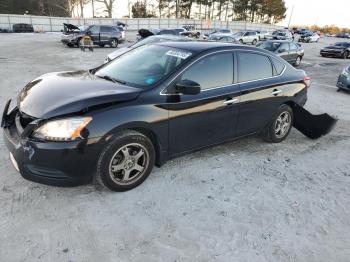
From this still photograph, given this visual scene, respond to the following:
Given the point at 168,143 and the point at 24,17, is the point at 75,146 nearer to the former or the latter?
the point at 168,143

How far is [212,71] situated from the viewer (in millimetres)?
4152

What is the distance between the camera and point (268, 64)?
4.99 meters

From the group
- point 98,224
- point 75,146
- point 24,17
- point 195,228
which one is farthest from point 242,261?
point 24,17

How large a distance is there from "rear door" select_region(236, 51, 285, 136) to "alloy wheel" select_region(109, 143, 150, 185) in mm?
1631

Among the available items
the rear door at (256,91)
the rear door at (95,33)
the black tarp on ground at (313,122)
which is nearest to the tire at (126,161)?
the rear door at (256,91)

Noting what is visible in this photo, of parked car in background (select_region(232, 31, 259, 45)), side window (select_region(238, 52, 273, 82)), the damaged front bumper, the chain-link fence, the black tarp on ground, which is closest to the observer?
the damaged front bumper

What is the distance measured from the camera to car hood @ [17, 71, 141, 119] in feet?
10.6

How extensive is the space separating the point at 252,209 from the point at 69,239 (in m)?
1.91

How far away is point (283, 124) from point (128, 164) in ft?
10.1

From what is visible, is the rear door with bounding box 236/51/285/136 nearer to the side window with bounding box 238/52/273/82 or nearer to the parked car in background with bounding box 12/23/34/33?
the side window with bounding box 238/52/273/82

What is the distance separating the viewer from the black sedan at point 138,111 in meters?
3.12

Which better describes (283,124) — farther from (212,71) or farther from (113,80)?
(113,80)

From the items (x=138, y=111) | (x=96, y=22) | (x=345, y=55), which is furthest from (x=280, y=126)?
(x=96, y=22)

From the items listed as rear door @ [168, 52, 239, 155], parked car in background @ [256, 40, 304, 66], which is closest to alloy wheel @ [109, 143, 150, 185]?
rear door @ [168, 52, 239, 155]
